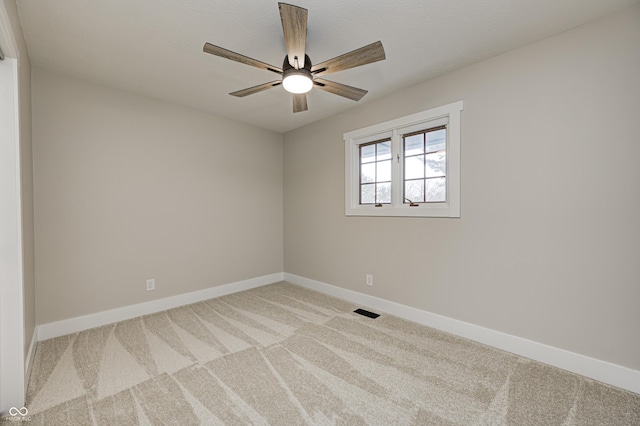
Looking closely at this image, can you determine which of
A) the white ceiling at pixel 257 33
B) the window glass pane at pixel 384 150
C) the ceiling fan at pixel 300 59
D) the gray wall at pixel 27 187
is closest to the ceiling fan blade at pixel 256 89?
the ceiling fan at pixel 300 59

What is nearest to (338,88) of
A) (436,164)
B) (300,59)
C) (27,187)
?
(300,59)

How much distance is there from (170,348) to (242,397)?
1.01 metres

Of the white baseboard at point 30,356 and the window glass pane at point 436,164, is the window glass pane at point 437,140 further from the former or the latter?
the white baseboard at point 30,356

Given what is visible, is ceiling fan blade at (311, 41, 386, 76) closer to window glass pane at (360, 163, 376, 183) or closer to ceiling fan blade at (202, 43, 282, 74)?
ceiling fan blade at (202, 43, 282, 74)

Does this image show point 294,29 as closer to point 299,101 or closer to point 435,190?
point 299,101

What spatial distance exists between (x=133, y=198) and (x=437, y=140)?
3.42m

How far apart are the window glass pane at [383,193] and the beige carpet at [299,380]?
1425 millimetres

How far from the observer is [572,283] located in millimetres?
2023

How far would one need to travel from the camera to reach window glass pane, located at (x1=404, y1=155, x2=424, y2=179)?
9.62ft

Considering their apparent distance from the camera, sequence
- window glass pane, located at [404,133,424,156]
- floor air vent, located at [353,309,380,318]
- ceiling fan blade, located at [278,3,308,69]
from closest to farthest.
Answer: ceiling fan blade, located at [278,3,308,69], window glass pane, located at [404,133,424,156], floor air vent, located at [353,309,380,318]

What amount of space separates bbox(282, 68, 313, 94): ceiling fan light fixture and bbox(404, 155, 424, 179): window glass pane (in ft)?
5.01

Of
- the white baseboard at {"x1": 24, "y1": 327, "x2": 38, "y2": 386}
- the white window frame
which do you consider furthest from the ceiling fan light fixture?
the white baseboard at {"x1": 24, "y1": 327, "x2": 38, "y2": 386}

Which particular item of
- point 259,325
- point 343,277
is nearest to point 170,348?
point 259,325

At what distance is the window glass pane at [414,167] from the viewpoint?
115 inches
